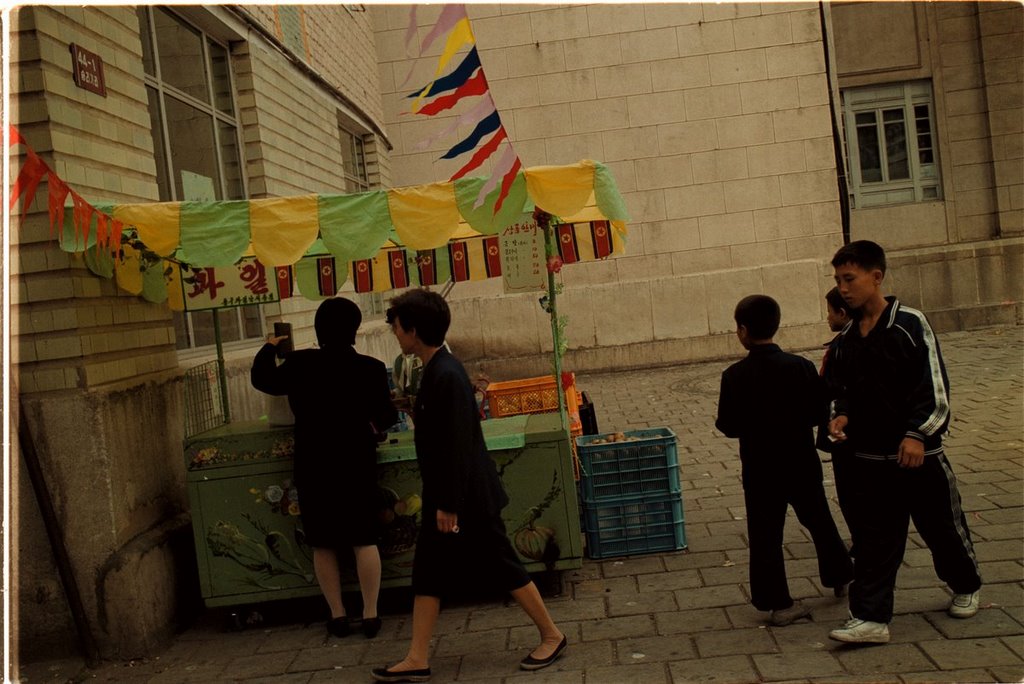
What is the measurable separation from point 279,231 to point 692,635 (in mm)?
2894

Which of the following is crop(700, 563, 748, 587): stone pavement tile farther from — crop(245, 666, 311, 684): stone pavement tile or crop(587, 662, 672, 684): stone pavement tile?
crop(245, 666, 311, 684): stone pavement tile

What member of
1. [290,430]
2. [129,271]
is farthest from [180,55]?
[290,430]

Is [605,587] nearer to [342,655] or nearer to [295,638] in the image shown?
[342,655]

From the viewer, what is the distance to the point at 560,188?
4777 millimetres

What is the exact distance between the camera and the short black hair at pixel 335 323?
15.7 ft

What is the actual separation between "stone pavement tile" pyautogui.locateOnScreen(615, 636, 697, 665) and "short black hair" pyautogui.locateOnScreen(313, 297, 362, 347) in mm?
2043

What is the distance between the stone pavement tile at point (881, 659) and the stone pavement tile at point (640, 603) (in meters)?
1.01

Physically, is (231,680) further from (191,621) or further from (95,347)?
(95,347)

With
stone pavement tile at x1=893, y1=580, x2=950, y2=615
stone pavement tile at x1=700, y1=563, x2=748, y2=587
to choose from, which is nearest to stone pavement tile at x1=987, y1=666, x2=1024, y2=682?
stone pavement tile at x1=893, y1=580, x2=950, y2=615

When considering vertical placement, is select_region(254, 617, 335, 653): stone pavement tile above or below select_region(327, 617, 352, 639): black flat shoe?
below

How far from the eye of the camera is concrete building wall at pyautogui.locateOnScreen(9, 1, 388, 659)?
4.63 meters

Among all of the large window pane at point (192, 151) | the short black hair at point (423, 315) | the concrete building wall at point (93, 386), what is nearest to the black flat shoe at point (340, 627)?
the concrete building wall at point (93, 386)

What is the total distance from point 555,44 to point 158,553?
11.9 meters

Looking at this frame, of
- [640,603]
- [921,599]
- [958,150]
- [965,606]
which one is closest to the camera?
[965,606]
